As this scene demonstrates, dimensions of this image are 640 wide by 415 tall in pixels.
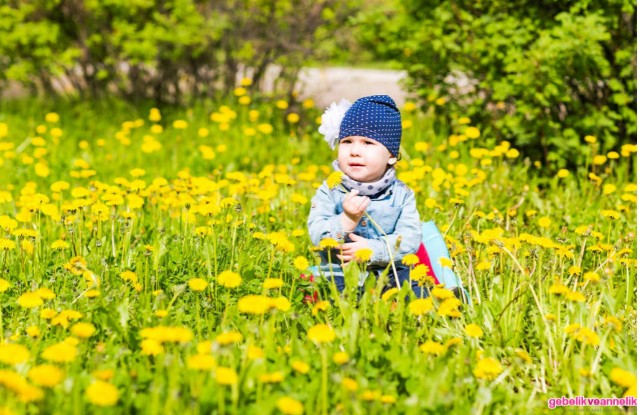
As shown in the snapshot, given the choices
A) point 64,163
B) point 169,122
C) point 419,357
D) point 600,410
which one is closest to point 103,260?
point 419,357

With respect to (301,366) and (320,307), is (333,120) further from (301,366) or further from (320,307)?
(301,366)

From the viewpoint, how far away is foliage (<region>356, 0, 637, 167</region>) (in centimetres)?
472

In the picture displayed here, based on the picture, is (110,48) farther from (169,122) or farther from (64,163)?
(64,163)

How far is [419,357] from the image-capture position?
2.20 metres

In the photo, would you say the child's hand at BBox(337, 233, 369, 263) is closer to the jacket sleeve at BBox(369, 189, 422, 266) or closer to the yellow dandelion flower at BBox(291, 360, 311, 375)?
the jacket sleeve at BBox(369, 189, 422, 266)

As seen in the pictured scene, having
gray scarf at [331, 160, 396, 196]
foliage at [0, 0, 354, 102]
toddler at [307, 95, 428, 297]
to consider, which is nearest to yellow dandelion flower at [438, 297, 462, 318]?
toddler at [307, 95, 428, 297]

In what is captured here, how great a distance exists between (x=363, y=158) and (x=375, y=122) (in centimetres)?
14

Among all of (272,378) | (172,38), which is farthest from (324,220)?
(172,38)

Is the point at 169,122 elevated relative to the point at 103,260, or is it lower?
elevated

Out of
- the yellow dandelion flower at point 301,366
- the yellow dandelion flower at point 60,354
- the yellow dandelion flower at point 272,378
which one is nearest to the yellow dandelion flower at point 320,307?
the yellow dandelion flower at point 301,366

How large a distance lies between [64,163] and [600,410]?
4377 mm

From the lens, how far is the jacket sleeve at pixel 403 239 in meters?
2.82

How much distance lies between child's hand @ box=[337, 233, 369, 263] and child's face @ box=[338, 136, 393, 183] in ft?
0.81

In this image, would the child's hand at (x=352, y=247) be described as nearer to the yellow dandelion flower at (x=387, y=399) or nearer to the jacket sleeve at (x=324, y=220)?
the jacket sleeve at (x=324, y=220)
